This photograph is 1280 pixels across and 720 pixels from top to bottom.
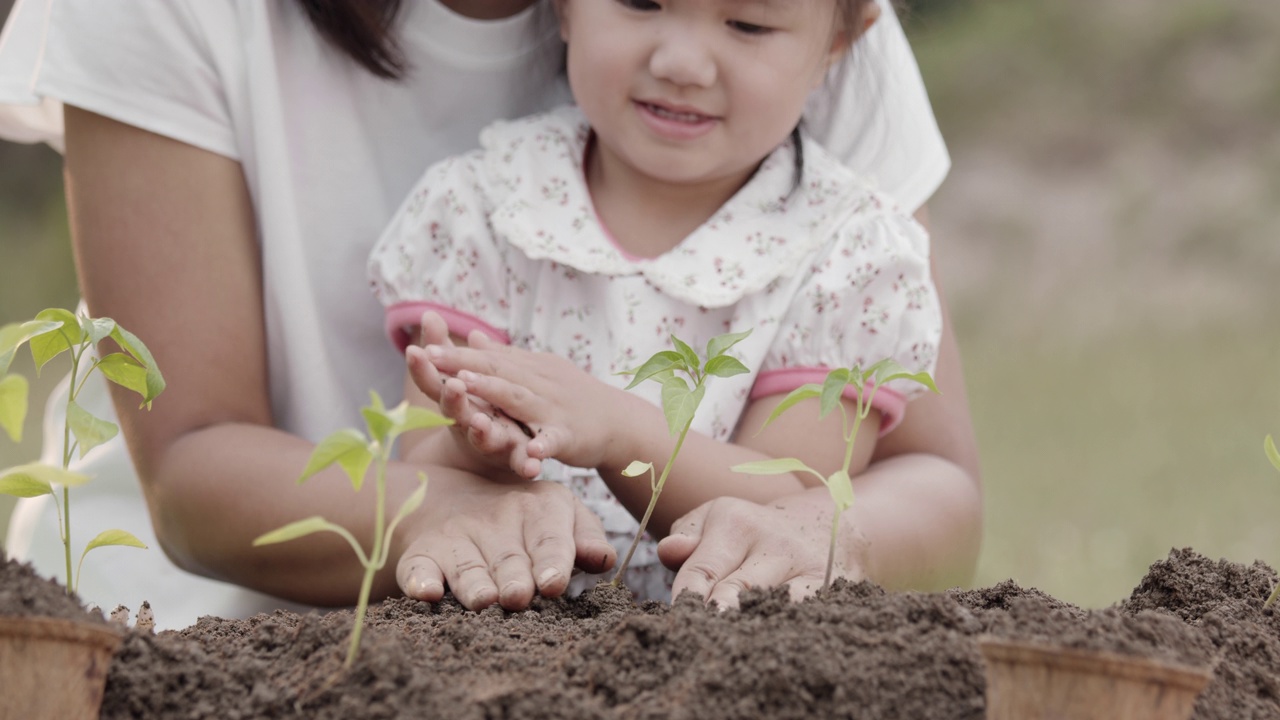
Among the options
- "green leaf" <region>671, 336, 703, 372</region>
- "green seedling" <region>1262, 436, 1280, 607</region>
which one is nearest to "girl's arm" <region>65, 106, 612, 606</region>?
"green leaf" <region>671, 336, 703, 372</region>

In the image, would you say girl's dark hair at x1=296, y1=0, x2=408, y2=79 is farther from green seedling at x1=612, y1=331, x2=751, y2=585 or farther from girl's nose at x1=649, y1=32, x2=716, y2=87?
green seedling at x1=612, y1=331, x2=751, y2=585

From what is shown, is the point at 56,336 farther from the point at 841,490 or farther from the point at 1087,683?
the point at 1087,683

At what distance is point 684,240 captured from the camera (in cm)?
188

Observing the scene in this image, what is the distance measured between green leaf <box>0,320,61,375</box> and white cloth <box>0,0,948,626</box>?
88 centimetres

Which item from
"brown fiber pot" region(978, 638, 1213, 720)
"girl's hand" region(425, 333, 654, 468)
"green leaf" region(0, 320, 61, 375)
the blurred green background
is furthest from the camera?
the blurred green background

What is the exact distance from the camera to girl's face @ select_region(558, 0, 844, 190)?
1.70 meters

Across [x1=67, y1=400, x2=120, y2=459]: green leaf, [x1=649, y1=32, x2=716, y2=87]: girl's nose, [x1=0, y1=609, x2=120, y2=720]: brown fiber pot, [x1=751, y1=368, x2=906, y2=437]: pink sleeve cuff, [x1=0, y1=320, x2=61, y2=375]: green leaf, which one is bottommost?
[x1=0, y1=609, x2=120, y2=720]: brown fiber pot

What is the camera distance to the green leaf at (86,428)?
92 centimetres

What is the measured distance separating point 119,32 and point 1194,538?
9.98 ft

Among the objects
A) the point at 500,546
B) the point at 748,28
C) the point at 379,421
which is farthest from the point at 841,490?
the point at 748,28

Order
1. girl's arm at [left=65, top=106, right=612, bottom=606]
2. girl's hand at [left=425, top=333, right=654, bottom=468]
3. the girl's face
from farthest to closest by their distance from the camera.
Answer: the girl's face < girl's arm at [left=65, top=106, right=612, bottom=606] < girl's hand at [left=425, top=333, right=654, bottom=468]

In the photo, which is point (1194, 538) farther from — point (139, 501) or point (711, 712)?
point (711, 712)

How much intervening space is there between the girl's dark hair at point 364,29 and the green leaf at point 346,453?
1171 millimetres

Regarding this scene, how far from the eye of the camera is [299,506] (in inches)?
61.2
